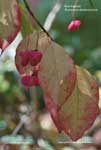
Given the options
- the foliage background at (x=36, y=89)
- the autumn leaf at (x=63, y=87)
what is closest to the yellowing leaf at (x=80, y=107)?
the autumn leaf at (x=63, y=87)

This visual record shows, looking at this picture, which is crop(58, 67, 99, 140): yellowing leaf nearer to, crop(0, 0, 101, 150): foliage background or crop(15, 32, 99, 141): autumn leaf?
crop(15, 32, 99, 141): autumn leaf

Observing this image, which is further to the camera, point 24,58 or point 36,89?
point 36,89

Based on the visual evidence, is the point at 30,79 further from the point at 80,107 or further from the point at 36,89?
the point at 36,89

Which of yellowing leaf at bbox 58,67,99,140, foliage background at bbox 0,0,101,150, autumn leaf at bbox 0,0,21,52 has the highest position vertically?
autumn leaf at bbox 0,0,21,52

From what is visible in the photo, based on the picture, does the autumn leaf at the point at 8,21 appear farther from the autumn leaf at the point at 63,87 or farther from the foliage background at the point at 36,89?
the foliage background at the point at 36,89

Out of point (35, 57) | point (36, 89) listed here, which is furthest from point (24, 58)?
point (36, 89)

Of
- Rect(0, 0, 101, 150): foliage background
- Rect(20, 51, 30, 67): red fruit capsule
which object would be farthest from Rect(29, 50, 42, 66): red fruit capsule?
Rect(0, 0, 101, 150): foliage background
